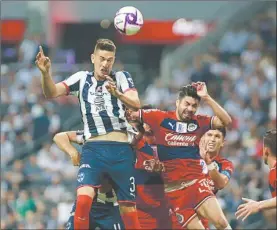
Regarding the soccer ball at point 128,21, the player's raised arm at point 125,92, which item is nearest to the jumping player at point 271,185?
the player's raised arm at point 125,92

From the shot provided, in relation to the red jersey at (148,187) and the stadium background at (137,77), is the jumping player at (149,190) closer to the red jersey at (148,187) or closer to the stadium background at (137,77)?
the red jersey at (148,187)

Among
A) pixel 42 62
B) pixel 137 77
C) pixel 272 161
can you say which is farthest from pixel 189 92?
pixel 137 77

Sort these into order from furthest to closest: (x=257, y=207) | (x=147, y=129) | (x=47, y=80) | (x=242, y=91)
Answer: (x=242, y=91) < (x=147, y=129) < (x=47, y=80) < (x=257, y=207)

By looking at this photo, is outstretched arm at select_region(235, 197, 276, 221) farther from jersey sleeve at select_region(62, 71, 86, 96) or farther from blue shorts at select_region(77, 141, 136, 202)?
jersey sleeve at select_region(62, 71, 86, 96)

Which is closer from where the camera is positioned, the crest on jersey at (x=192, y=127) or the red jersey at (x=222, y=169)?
the crest on jersey at (x=192, y=127)

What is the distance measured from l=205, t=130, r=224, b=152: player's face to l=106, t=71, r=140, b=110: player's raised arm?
5.68 feet

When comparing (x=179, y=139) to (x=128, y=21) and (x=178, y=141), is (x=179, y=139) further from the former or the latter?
(x=128, y=21)

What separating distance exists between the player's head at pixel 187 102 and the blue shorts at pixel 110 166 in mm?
1110

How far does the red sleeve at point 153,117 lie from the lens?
12.4 m

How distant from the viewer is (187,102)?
12.2 meters

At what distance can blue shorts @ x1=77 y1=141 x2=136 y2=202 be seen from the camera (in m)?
11.4

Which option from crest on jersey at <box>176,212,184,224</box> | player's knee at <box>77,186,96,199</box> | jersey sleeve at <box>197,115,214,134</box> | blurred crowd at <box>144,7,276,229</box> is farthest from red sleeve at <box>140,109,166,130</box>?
blurred crowd at <box>144,7,276,229</box>

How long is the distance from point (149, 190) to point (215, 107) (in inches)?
66.3

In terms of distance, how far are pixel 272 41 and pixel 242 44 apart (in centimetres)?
80
